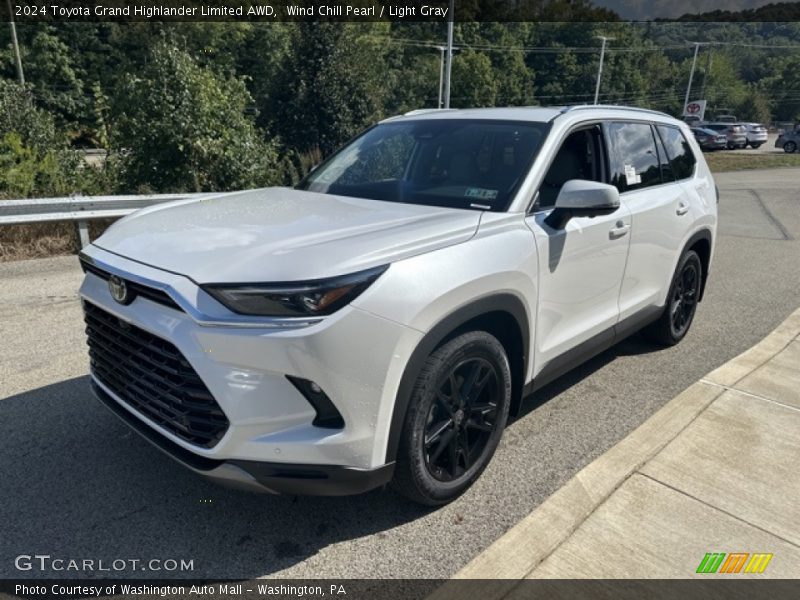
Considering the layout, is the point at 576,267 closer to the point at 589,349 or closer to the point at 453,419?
the point at 589,349

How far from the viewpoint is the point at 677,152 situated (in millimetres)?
4781

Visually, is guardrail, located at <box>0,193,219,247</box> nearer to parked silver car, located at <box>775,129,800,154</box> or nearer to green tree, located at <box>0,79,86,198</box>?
green tree, located at <box>0,79,86,198</box>

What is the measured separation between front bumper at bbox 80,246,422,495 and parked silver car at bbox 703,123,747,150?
4322cm

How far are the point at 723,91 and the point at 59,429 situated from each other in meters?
113

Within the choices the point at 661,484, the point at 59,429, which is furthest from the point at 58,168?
the point at 661,484

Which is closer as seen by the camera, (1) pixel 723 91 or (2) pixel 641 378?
(2) pixel 641 378

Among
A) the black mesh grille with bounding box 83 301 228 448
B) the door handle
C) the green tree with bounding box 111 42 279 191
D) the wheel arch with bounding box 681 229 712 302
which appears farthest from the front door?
the green tree with bounding box 111 42 279 191

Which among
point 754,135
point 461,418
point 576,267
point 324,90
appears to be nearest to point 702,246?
point 576,267

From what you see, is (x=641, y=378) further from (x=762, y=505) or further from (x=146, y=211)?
(x=146, y=211)

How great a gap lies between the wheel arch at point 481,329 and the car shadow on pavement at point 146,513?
23.2 inches

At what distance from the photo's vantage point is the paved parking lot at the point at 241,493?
2539 millimetres

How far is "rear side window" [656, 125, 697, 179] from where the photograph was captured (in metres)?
4.63

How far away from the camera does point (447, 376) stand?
263cm

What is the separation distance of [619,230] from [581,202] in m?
0.85
